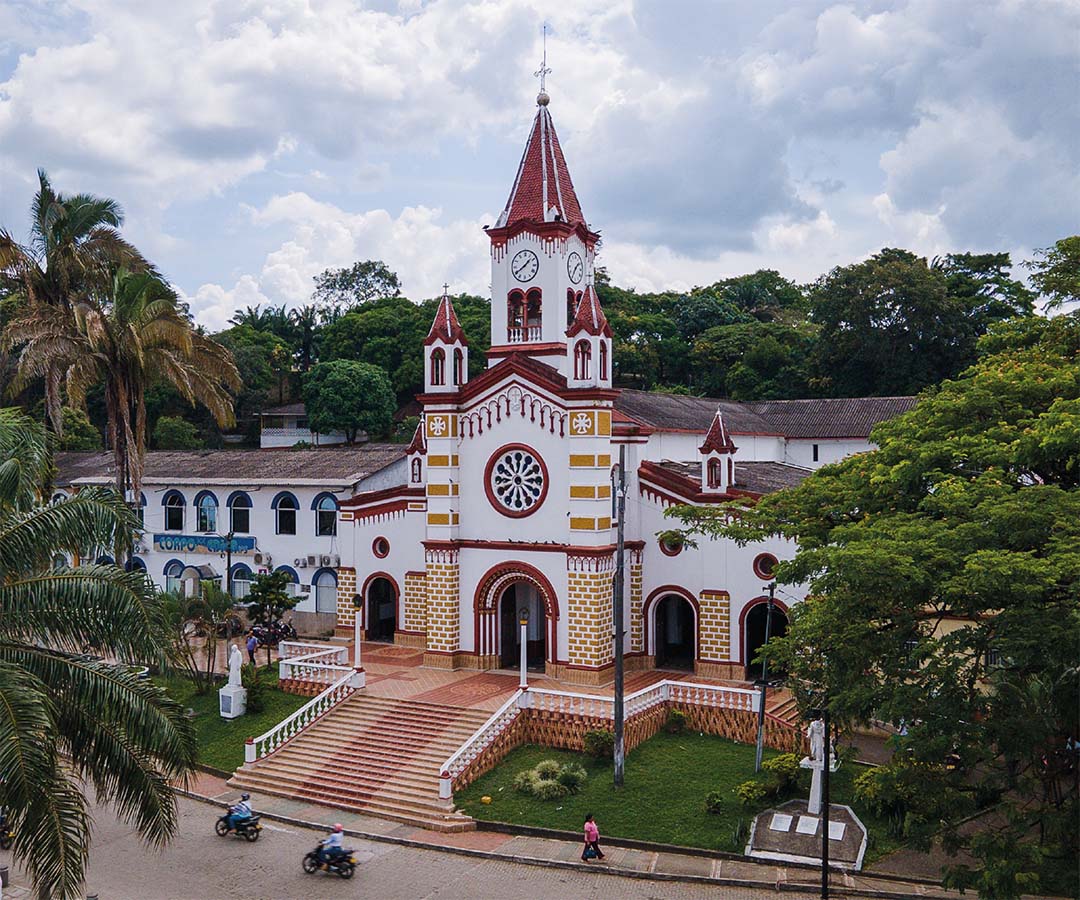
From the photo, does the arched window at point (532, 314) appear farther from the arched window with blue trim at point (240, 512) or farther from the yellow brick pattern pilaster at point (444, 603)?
the arched window with blue trim at point (240, 512)

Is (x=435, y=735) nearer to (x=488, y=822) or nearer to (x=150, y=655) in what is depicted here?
(x=488, y=822)

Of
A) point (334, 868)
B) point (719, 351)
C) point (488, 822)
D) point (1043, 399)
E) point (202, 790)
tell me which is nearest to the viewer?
point (1043, 399)

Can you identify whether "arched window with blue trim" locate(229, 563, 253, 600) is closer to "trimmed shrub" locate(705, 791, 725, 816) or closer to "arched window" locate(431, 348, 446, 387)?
"arched window" locate(431, 348, 446, 387)

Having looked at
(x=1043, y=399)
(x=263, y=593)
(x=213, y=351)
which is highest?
(x=213, y=351)

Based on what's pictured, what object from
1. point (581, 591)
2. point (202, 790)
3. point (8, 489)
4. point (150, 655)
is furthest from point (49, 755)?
point (581, 591)

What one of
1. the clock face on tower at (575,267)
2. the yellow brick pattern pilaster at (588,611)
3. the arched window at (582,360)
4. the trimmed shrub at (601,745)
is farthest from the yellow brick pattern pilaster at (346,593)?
the trimmed shrub at (601,745)

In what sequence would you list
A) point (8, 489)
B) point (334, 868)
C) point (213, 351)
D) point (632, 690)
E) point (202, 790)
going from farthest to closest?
point (213, 351), point (632, 690), point (202, 790), point (334, 868), point (8, 489)

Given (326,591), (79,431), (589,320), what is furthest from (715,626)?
(79,431)
